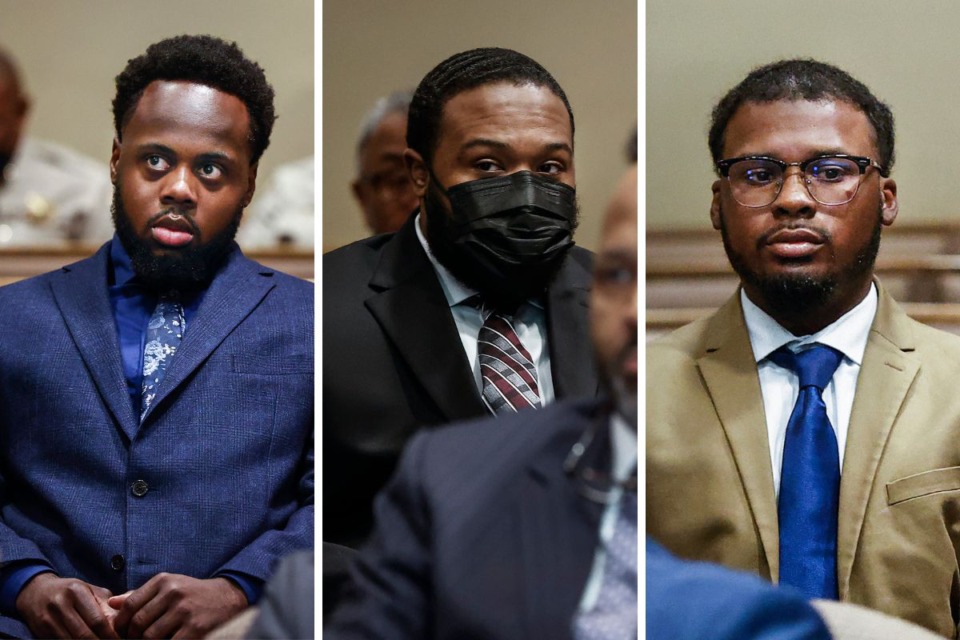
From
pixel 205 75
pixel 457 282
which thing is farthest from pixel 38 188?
pixel 457 282

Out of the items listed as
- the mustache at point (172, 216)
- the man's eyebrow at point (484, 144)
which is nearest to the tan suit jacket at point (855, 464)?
the man's eyebrow at point (484, 144)

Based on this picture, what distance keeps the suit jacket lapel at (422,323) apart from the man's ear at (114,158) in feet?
1.92

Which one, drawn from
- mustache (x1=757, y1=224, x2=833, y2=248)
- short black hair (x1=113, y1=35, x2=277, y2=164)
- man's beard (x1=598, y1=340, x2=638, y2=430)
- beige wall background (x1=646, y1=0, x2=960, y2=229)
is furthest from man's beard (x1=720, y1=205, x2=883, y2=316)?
short black hair (x1=113, y1=35, x2=277, y2=164)

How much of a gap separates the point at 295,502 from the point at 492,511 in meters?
0.43

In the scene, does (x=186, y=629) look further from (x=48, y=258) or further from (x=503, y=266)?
(x=503, y=266)

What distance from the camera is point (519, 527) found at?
7.84 ft

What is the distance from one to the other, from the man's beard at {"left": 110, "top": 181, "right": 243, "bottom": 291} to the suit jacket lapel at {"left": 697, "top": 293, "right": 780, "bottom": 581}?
3.49 ft

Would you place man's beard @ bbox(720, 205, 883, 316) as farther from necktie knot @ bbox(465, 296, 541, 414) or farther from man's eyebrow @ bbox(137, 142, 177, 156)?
man's eyebrow @ bbox(137, 142, 177, 156)

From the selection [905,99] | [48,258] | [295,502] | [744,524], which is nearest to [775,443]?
[744,524]

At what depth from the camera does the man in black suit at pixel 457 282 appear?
97.2 inches

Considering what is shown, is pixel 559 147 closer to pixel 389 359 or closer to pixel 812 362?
pixel 389 359

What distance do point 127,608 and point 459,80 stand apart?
128 centimetres

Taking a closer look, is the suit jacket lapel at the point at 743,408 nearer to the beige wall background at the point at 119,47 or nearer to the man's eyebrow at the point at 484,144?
the man's eyebrow at the point at 484,144

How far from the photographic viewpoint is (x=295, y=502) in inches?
98.0
